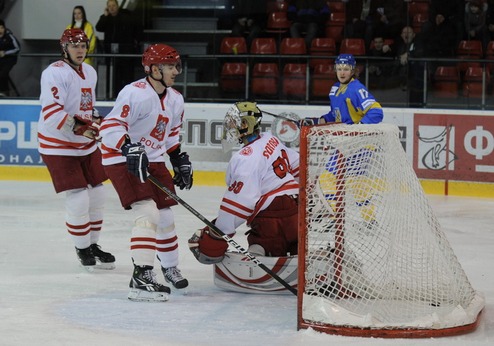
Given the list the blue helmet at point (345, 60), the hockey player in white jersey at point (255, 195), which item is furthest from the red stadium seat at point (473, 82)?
the hockey player in white jersey at point (255, 195)

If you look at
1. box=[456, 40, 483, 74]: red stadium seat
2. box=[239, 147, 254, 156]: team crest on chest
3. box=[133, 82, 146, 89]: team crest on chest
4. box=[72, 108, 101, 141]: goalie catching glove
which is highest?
box=[456, 40, 483, 74]: red stadium seat

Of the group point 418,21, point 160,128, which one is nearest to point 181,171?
point 160,128

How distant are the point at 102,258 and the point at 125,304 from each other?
3.03 ft

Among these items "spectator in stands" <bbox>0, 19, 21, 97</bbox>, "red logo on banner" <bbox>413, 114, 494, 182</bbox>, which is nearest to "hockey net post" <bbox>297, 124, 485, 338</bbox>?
"red logo on banner" <bbox>413, 114, 494, 182</bbox>

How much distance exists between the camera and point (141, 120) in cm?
424

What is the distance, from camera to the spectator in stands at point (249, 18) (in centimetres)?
921

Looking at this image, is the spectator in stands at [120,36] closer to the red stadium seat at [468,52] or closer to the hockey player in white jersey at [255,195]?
the red stadium seat at [468,52]

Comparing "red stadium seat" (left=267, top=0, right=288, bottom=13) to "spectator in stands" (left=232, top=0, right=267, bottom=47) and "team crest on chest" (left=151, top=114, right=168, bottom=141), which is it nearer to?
"spectator in stands" (left=232, top=0, right=267, bottom=47)

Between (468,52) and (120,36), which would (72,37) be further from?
(468,52)

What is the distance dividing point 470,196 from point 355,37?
181 centimetres

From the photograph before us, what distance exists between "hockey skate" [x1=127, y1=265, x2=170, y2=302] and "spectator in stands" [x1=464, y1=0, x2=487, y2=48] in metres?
5.26

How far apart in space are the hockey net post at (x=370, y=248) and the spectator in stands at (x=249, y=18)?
217 inches

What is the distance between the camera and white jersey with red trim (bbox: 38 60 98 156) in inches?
189

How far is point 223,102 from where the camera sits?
8742mm
